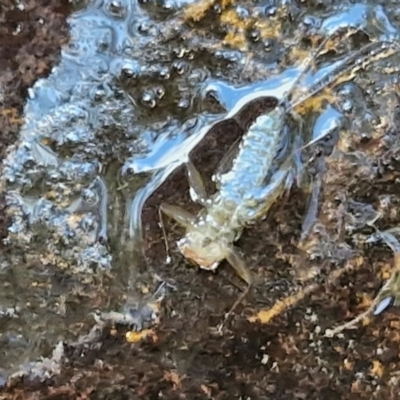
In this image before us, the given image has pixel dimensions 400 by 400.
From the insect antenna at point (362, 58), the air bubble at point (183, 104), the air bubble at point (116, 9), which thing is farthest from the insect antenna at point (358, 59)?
the air bubble at point (116, 9)

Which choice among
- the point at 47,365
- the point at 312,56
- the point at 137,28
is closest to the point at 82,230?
the point at 47,365

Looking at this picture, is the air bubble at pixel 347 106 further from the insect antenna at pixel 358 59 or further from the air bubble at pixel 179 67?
the air bubble at pixel 179 67

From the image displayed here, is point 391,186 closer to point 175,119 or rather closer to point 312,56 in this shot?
point 312,56

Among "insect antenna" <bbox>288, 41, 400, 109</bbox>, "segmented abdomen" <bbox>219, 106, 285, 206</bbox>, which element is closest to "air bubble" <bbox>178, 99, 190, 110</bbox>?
"segmented abdomen" <bbox>219, 106, 285, 206</bbox>

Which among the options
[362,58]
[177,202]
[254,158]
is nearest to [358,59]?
[362,58]

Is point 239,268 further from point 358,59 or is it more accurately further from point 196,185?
point 358,59

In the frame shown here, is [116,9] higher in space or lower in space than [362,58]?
higher
